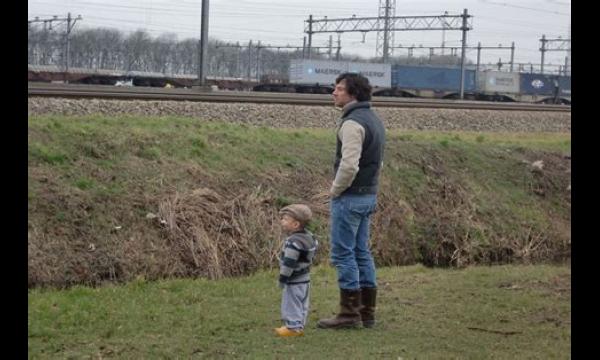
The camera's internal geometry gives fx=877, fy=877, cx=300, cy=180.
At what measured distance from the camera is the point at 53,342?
6.57m

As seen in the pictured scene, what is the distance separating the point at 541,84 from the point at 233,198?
52.7m

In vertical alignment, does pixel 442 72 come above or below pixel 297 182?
above

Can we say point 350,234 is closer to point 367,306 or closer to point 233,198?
point 367,306

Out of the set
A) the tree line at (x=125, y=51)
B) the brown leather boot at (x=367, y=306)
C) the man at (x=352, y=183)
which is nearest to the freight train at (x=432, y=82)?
the tree line at (x=125, y=51)

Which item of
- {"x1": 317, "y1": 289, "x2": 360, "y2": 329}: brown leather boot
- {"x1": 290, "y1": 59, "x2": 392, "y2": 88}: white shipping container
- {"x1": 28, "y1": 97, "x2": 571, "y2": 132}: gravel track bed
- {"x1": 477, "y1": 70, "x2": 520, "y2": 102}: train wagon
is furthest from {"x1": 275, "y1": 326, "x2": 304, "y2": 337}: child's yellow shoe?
{"x1": 477, "y1": 70, "x2": 520, "y2": 102}: train wagon

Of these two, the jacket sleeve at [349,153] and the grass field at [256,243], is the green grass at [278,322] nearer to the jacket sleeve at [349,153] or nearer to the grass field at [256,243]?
the grass field at [256,243]

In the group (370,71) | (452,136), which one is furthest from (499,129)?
(370,71)

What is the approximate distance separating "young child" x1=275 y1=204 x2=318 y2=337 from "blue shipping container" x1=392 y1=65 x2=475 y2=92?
48866 mm

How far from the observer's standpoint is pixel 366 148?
6.85 metres

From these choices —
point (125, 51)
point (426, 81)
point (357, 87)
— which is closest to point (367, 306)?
point (357, 87)

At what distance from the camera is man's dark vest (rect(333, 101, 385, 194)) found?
6812mm

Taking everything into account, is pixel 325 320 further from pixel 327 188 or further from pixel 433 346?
pixel 327 188

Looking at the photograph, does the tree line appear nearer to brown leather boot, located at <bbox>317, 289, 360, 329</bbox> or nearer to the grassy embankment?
→ the grassy embankment

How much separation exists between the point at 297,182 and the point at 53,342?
6950 mm
